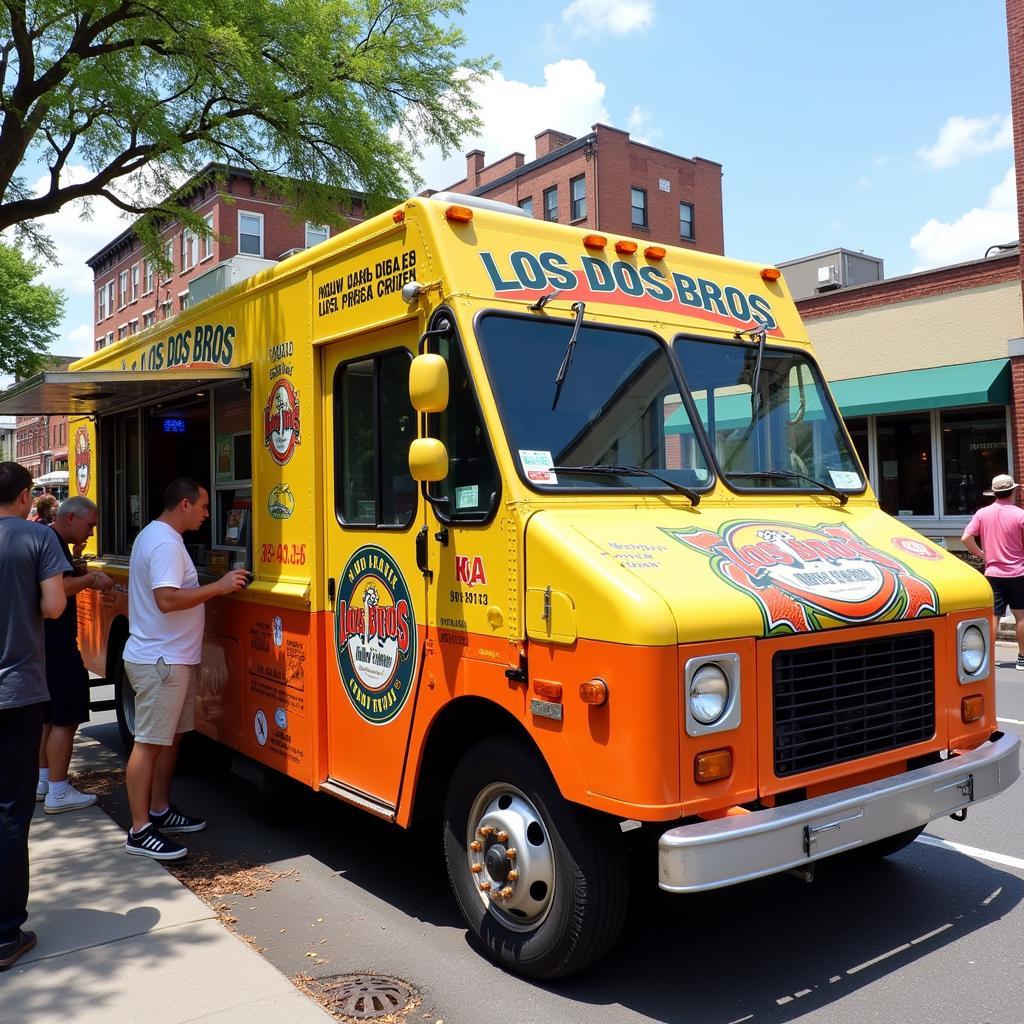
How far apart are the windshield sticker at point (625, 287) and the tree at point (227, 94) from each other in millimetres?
5653

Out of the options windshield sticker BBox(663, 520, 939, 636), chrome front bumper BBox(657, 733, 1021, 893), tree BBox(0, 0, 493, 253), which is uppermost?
tree BBox(0, 0, 493, 253)

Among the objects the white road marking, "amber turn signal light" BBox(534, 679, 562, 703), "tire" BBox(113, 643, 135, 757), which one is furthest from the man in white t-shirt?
the white road marking

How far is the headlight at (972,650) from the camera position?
408 centimetres

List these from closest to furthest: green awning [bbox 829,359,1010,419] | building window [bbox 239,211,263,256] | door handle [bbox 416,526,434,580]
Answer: door handle [bbox 416,526,434,580], green awning [bbox 829,359,1010,419], building window [bbox 239,211,263,256]

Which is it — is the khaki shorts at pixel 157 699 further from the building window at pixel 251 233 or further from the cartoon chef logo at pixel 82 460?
the building window at pixel 251 233

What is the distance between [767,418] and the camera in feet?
15.5

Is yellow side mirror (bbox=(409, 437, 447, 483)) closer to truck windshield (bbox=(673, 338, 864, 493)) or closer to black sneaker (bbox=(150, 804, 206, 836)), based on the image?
truck windshield (bbox=(673, 338, 864, 493))

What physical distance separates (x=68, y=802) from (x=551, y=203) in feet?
113

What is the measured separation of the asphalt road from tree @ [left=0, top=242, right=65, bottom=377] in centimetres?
2762

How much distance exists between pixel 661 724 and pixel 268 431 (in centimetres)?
311

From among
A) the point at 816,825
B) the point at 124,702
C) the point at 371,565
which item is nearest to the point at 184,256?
the point at 124,702

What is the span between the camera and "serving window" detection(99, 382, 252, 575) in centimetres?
584

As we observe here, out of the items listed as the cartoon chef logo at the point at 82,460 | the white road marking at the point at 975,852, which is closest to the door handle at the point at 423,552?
the white road marking at the point at 975,852

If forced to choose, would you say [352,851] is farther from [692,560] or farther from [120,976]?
[692,560]
